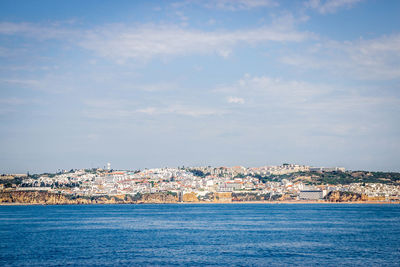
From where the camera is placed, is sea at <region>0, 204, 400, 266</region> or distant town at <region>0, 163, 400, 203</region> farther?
distant town at <region>0, 163, 400, 203</region>

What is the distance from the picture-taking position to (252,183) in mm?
195625

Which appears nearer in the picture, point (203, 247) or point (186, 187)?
point (203, 247)

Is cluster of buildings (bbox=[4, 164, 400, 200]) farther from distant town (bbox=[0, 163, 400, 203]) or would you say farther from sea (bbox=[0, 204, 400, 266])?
sea (bbox=[0, 204, 400, 266])

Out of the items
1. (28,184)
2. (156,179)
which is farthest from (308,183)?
(28,184)

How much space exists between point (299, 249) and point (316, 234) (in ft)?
39.2

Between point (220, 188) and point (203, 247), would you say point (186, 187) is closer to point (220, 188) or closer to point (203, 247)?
point (220, 188)

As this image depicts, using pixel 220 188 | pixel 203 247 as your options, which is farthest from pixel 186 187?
pixel 203 247

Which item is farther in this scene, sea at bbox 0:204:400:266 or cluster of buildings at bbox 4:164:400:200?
cluster of buildings at bbox 4:164:400:200

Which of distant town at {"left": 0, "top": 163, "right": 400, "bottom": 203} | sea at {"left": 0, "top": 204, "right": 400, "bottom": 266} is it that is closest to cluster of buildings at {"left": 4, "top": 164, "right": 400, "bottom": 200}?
distant town at {"left": 0, "top": 163, "right": 400, "bottom": 203}

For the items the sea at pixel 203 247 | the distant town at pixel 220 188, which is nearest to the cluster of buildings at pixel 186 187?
the distant town at pixel 220 188

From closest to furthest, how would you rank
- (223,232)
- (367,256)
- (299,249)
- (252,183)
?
(367,256), (299,249), (223,232), (252,183)

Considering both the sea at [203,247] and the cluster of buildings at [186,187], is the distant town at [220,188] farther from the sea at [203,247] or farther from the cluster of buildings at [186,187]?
the sea at [203,247]

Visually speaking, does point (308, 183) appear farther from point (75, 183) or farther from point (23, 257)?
point (23, 257)

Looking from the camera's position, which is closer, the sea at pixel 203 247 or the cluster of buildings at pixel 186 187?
the sea at pixel 203 247
